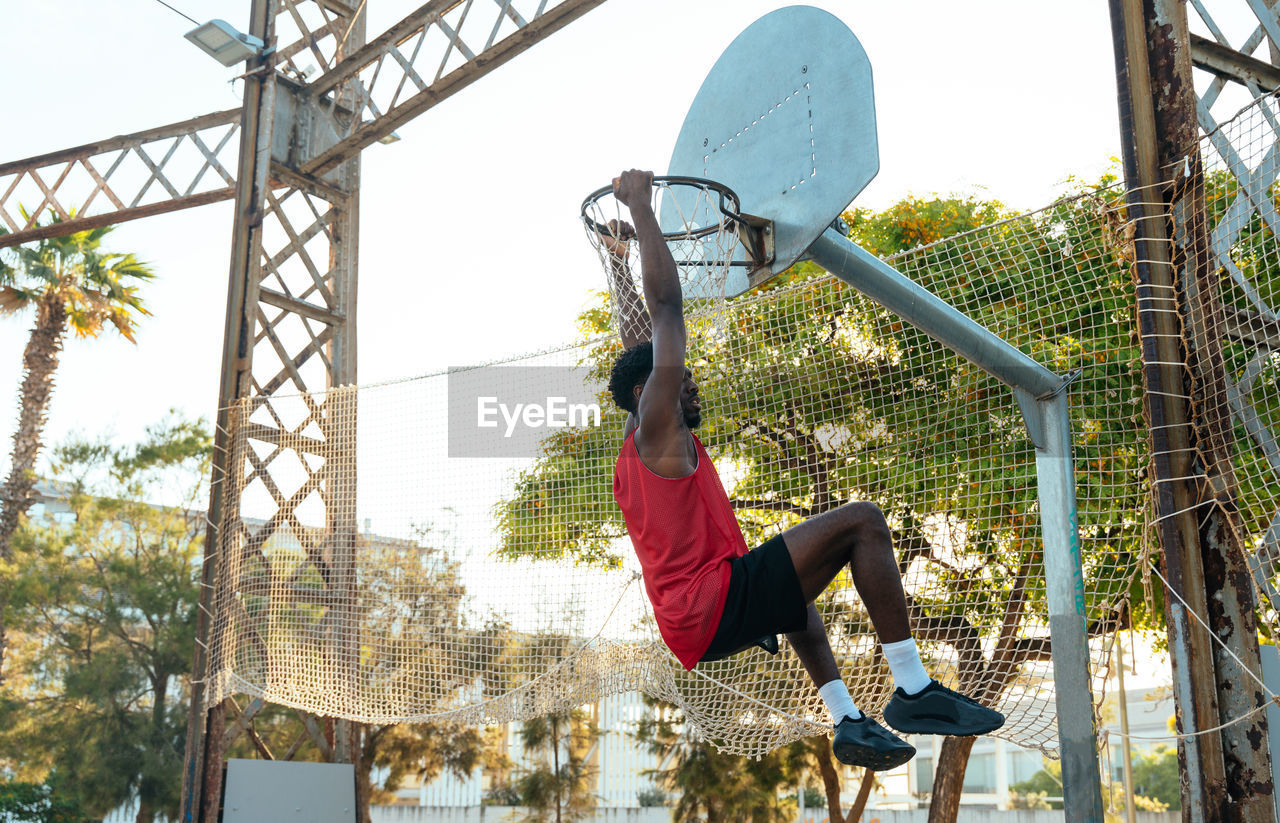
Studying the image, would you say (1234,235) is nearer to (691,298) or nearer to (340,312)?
(691,298)

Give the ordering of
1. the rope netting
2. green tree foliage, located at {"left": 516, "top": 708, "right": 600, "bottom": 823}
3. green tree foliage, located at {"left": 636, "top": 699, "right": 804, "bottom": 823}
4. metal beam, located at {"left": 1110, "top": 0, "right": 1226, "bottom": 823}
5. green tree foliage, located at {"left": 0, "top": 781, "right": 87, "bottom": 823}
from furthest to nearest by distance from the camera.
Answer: green tree foliage, located at {"left": 516, "top": 708, "right": 600, "bottom": 823} → green tree foliage, located at {"left": 0, "top": 781, "right": 87, "bottom": 823} → green tree foliage, located at {"left": 636, "top": 699, "right": 804, "bottom": 823} → the rope netting → metal beam, located at {"left": 1110, "top": 0, "right": 1226, "bottom": 823}

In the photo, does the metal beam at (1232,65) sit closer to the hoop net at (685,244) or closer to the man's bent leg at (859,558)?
the hoop net at (685,244)

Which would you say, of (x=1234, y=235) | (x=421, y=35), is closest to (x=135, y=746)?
(x=421, y=35)

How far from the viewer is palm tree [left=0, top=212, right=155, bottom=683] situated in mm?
15961

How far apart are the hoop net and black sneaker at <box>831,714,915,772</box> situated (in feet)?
5.20

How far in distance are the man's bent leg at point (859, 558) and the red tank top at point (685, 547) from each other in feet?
0.77

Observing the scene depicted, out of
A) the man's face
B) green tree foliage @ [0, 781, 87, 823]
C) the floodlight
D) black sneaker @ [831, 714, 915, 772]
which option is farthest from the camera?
green tree foliage @ [0, 781, 87, 823]

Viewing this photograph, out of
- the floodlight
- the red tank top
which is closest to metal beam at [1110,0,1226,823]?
the red tank top

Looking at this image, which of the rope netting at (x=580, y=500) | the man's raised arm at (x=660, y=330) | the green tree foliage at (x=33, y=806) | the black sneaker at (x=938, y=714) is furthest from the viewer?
the green tree foliage at (x=33, y=806)

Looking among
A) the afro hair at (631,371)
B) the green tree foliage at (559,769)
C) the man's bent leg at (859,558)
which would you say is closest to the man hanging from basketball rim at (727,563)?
the man's bent leg at (859,558)

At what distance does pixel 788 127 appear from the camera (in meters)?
3.72

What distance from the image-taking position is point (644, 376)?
3447mm

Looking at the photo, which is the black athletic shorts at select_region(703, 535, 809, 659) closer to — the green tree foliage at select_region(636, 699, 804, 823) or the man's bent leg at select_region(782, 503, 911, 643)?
the man's bent leg at select_region(782, 503, 911, 643)

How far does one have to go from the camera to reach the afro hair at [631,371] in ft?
11.3
